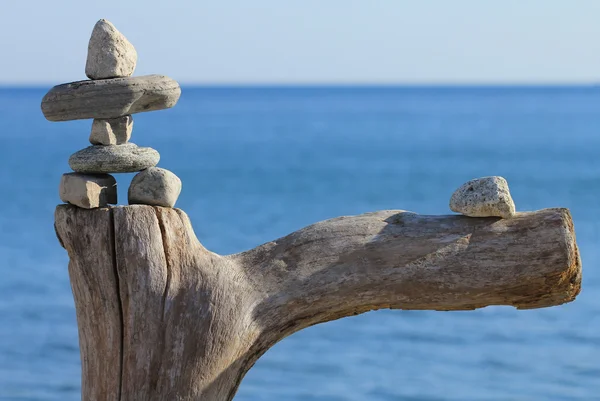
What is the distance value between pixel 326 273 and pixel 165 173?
31.7 inches

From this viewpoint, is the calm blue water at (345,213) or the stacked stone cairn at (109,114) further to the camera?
the calm blue water at (345,213)

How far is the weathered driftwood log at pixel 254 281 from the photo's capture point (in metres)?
3.92

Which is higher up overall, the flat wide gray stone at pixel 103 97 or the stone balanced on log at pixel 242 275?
the flat wide gray stone at pixel 103 97

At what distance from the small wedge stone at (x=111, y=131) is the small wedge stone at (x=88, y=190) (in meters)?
0.16

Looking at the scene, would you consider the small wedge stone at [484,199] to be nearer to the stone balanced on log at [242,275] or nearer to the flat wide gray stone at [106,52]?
the stone balanced on log at [242,275]

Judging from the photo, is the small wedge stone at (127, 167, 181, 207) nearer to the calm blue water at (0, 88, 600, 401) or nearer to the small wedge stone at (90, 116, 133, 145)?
the small wedge stone at (90, 116, 133, 145)

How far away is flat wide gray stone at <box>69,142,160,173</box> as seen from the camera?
4.14 m

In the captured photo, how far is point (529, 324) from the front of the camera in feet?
34.9

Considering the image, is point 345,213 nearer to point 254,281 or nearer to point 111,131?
point 111,131

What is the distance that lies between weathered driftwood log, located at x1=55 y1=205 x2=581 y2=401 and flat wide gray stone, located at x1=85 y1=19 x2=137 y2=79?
620 mm

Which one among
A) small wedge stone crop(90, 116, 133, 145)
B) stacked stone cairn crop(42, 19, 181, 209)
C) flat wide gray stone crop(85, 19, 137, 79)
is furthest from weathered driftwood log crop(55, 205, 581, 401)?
flat wide gray stone crop(85, 19, 137, 79)

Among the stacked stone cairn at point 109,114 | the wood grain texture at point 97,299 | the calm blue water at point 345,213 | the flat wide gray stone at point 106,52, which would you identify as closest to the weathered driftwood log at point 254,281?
the wood grain texture at point 97,299

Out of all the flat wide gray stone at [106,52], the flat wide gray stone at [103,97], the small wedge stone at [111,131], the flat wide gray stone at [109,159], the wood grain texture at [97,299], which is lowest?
the wood grain texture at [97,299]

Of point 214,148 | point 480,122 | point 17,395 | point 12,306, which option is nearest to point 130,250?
point 17,395
